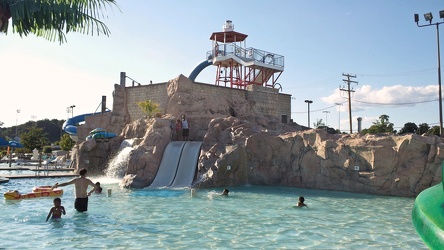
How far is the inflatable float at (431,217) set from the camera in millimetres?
2027

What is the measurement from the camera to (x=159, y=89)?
87.3 ft

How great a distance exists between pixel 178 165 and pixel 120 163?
368 cm

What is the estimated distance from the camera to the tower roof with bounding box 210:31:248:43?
36.6m

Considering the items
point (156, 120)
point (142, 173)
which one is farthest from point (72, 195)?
point (156, 120)

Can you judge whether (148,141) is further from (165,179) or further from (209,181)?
(209,181)

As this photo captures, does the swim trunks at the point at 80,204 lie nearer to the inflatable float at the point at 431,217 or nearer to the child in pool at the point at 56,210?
the child in pool at the point at 56,210

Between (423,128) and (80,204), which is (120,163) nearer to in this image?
(80,204)

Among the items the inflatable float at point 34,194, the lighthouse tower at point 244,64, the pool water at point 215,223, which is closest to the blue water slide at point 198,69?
the lighthouse tower at point 244,64

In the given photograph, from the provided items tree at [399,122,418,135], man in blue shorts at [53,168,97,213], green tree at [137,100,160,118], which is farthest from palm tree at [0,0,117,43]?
tree at [399,122,418,135]

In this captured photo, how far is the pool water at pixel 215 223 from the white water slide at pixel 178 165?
9.90ft

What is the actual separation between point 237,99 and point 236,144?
10.1 m

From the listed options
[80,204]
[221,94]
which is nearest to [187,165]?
[80,204]

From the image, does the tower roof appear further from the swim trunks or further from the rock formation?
the swim trunks

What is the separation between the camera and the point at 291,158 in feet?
58.6
